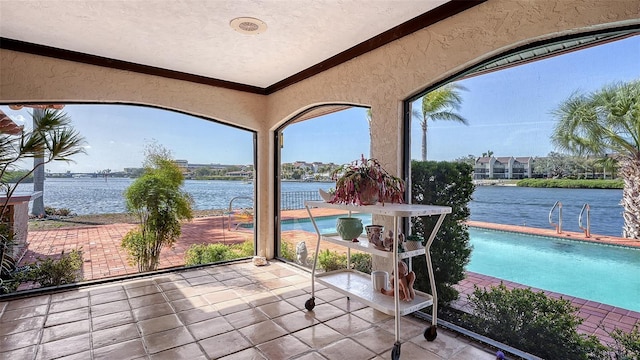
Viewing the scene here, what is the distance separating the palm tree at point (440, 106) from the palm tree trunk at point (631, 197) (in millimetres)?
1073

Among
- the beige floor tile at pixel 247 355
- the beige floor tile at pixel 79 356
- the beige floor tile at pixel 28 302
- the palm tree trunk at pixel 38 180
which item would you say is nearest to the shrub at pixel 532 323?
the beige floor tile at pixel 247 355

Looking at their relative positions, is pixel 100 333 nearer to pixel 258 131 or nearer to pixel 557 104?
pixel 258 131

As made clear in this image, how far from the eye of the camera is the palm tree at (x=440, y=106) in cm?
265

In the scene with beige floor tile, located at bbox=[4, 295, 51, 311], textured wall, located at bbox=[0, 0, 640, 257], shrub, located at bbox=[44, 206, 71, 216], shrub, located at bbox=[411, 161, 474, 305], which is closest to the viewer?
textured wall, located at bbox=[0, 0, 640, 257]

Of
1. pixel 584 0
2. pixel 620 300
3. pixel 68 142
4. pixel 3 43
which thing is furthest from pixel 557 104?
pixel 3 43

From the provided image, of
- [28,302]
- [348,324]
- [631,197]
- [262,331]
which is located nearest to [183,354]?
[262,331]

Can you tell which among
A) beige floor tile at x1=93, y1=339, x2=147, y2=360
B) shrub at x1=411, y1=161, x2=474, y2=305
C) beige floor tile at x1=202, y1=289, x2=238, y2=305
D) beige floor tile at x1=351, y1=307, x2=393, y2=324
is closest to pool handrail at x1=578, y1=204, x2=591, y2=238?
shrub at x1=411, y1=161, x2=474, y2=305

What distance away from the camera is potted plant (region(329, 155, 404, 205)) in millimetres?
2395

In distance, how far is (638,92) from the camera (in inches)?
70.1

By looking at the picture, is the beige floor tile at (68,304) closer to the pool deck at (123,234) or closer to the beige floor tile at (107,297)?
the beige floor tile at (107,297)

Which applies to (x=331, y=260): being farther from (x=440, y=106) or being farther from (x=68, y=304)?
(x=68, y=304)

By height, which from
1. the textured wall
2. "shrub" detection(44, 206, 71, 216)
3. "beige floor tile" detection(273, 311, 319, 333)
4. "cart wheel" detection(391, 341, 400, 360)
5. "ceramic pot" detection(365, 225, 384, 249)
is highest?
the textured wall

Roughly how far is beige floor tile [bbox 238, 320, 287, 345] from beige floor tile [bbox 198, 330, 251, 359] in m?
0.06

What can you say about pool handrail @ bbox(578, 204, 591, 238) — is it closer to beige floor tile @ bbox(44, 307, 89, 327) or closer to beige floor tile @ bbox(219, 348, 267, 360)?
beige floor tile @ bbox(219, 348, 267, 360)
